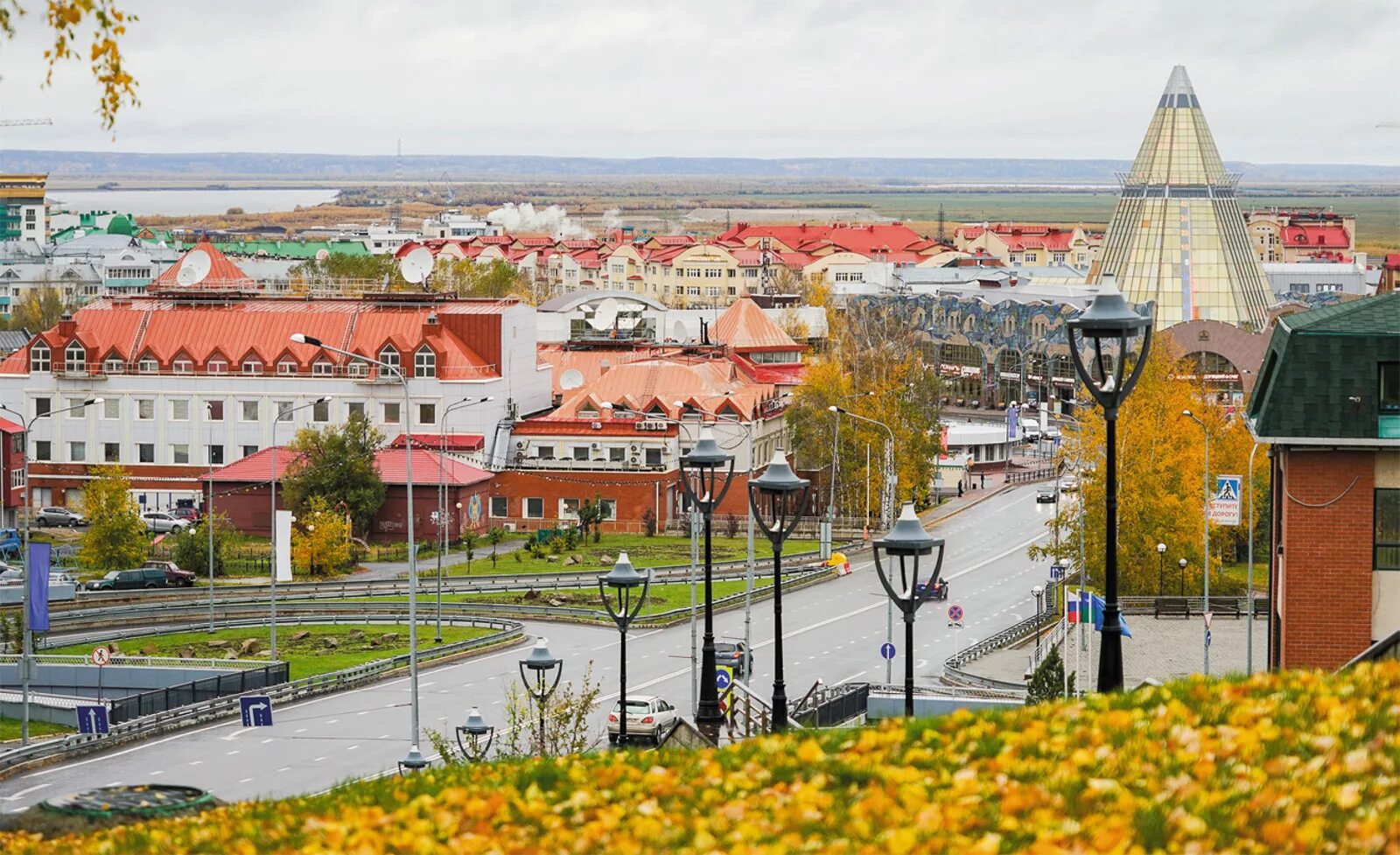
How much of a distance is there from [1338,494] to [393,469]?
181 ft

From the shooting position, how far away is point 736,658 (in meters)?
50.4

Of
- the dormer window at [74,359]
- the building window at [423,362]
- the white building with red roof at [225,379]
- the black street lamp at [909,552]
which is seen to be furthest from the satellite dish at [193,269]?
the black street lamp at [909,552]

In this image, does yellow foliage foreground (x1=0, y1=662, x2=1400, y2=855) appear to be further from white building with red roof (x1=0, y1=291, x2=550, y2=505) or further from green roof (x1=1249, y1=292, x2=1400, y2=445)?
white building with red roof (x1=0, y1=291, x2=550, y2=505)

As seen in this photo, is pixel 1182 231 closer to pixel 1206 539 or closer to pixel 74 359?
pixel 74 359

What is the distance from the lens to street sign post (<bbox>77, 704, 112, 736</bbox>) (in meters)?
45.2

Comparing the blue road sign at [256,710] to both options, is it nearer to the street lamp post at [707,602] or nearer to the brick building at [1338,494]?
the street lamp post at [707,602]

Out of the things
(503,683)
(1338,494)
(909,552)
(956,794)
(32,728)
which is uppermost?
(1338,494)

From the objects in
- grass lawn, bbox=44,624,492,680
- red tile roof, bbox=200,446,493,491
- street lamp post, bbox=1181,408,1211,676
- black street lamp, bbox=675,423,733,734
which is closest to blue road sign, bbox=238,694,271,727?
grass lawn, bbox=44,624,492,680

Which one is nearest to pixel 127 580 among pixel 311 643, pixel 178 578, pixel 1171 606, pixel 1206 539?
pixel 178 578

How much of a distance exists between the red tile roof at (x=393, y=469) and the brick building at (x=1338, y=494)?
171 ft

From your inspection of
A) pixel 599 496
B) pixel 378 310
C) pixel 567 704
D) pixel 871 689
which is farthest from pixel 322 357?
pixel 567 704

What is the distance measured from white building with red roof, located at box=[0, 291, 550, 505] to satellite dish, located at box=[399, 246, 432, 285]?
991 cm

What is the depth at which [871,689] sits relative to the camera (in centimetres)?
4597

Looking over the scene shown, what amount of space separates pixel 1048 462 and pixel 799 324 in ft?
58.2
